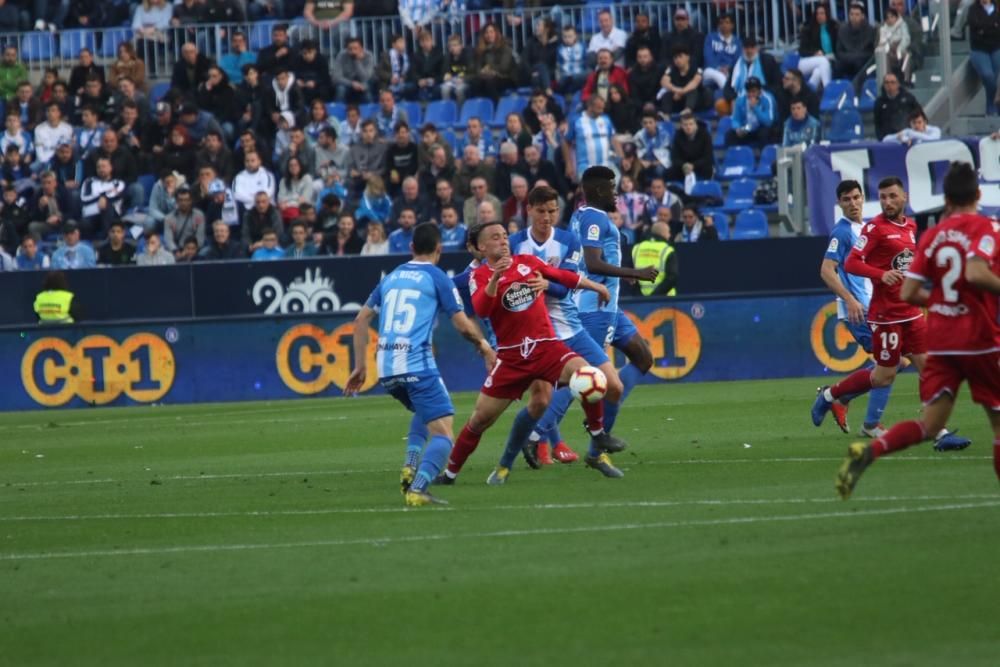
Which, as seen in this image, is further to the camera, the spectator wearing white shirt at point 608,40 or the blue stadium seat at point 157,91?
the blue stadium seat at point 157,91

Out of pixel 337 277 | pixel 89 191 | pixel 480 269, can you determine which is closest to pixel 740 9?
pixel 337 277

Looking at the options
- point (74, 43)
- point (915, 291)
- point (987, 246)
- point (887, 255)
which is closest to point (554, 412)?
point (887, 255)

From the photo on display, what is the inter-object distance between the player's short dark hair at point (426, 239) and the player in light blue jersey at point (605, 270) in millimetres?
1777

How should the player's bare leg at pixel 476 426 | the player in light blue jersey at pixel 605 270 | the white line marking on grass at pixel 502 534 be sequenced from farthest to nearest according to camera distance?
the player in light blue jersey at pixel 605 270, the player's bare leg at pixel 476 426, the white line marking on grass at pixel 502 534

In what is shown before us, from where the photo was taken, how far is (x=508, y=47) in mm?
28578

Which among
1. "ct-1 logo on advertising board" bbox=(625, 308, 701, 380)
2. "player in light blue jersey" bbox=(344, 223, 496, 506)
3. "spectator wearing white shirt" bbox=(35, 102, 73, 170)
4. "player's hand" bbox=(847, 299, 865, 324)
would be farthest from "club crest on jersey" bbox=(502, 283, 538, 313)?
"spectator wearing white shirt" bbox=(35, 102, 73, 170)

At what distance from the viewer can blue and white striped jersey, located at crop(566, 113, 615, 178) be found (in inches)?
1010

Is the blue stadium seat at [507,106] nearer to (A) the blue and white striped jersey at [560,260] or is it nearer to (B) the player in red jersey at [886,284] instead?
(B) the player in red jersey at [886,284]

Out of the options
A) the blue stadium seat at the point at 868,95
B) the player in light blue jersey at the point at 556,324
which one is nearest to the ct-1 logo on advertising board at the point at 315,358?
the blue stadium seat at the point at 868,95

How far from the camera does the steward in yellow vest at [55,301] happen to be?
23811mm

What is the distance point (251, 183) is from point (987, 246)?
19251 millimetres

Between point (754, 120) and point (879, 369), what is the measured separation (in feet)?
43.4

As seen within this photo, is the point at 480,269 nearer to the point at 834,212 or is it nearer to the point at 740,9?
the point at 834,212

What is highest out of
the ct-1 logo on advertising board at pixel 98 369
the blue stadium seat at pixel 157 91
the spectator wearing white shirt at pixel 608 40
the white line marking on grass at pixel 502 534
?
the spectator wearing white shirt at pixel 608 40
